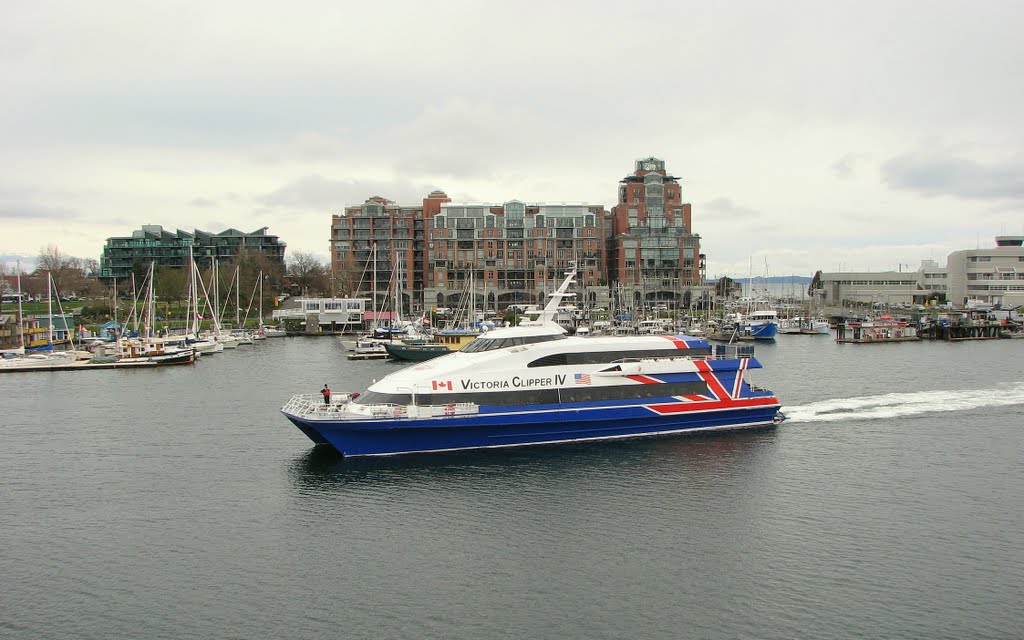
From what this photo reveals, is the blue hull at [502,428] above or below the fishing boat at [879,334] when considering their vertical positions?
below

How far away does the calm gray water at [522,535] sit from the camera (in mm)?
18719

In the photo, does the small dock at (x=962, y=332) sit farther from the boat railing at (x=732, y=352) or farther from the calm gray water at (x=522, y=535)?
the boat railing at (x=732, y=352)

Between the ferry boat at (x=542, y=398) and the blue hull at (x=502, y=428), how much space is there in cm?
4

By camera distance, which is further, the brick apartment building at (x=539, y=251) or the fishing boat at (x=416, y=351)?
the brick apartment building at (x=539, y=251)

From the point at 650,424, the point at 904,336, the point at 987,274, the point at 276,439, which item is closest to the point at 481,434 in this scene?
the point at 650,424

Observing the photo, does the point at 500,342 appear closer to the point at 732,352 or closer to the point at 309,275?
the point at 732,352

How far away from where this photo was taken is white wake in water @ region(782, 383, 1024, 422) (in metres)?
40.8

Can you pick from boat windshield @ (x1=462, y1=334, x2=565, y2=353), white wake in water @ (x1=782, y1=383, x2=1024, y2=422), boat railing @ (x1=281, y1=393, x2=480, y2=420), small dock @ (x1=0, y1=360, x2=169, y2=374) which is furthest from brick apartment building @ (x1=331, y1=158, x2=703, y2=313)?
boat railing @ (x1=281, y1=393, x2=480, y2=420)

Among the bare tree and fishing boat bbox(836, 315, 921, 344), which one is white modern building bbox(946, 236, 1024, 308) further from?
the bare tree

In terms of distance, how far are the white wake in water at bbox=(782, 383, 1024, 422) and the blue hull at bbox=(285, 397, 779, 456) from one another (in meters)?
8.59

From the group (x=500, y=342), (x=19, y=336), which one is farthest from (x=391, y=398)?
(x=19, y=336)

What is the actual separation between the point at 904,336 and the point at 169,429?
91067 millimetres

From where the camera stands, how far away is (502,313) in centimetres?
12800

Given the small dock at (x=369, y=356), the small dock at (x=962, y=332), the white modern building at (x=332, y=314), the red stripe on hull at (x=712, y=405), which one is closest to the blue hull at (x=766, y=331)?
the small dock at (x=962, y=332)
